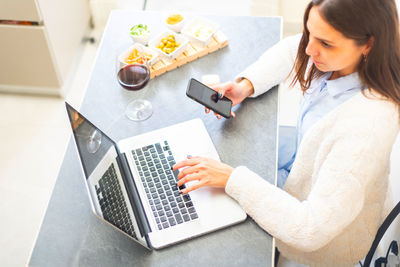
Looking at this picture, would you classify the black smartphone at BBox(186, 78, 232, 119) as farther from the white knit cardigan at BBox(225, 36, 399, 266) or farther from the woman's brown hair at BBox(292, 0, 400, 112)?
the woman's brown hair at BBox(292, 0, 400, 112)

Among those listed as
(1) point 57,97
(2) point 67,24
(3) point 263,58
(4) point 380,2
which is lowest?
(1) point 57,97

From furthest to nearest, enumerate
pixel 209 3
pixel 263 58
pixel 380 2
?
pixel 209 3
pixel 263 58
pixel 380 2

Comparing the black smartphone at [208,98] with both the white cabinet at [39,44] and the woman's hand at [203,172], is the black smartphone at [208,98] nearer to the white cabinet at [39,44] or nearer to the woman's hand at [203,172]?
the woman's hand at [203,172]

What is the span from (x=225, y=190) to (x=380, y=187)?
447mm

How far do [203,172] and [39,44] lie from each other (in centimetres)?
150

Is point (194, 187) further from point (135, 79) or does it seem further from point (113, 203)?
point (135, 79)

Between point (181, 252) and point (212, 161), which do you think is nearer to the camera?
point (181, 252)

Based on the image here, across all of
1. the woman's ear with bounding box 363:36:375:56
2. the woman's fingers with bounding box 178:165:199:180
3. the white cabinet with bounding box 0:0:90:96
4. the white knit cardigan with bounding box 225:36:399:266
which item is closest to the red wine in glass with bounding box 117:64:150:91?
the woman's fingers with bounding box 178:165:199:180

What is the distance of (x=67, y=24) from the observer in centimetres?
253

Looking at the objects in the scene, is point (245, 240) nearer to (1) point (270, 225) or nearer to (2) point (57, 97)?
(1) point (270, 225)

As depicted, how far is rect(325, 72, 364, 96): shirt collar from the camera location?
1.22 metres

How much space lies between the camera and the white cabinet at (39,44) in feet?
7.23

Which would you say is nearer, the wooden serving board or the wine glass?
the wine glass

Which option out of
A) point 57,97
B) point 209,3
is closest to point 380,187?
point 209,3
